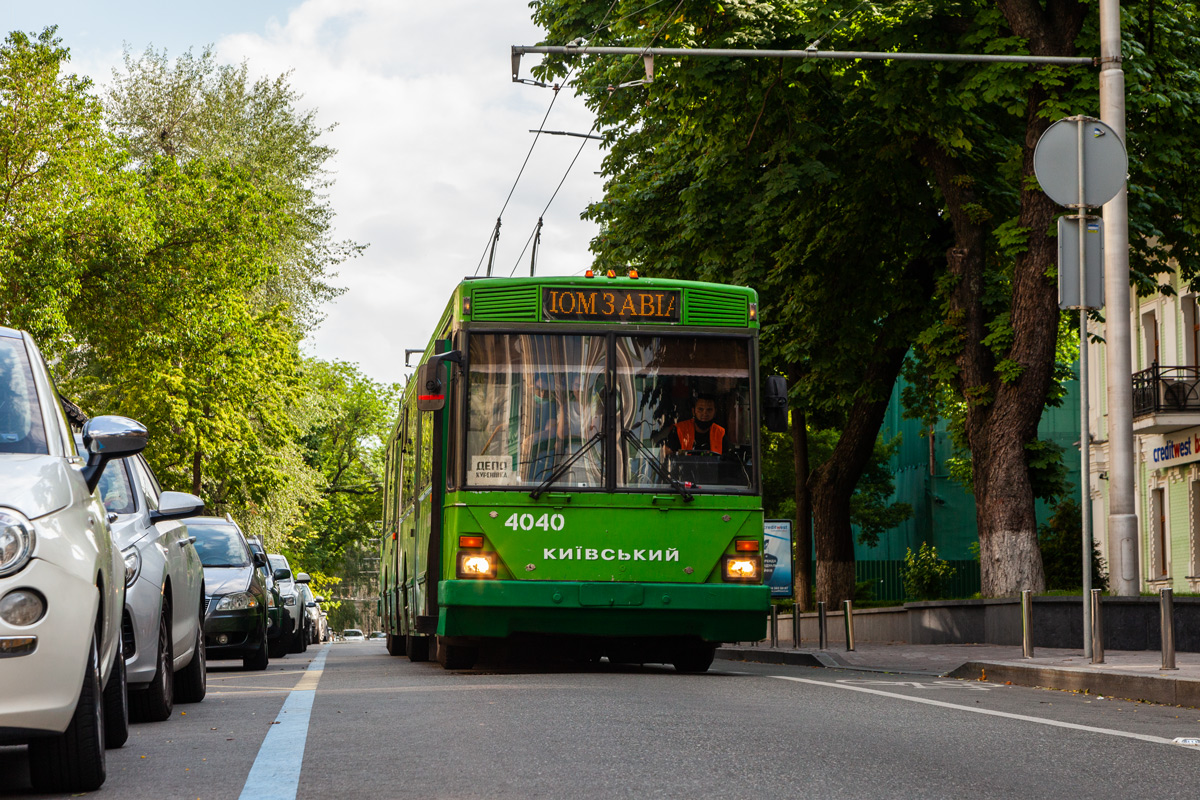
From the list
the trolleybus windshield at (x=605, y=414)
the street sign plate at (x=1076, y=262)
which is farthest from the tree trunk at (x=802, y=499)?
the trolleybus windshield at (x=605, y=414)

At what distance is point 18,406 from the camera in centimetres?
641

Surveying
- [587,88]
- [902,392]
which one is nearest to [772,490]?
[902,392]

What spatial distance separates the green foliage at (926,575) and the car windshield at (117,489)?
36617 millimetres

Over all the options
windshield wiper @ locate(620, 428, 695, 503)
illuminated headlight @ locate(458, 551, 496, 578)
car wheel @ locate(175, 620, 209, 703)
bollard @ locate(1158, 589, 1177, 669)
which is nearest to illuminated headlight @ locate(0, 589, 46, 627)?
car wheel @ locate(175, 620, 209, 703)

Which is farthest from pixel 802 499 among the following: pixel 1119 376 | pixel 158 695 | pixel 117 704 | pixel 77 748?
pixel 77 748

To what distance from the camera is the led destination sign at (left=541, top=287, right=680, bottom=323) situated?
13711 millimetres

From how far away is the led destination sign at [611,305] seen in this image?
45.0 feet

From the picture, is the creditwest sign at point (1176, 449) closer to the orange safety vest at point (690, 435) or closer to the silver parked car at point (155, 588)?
the orange safety vest at point (690, 435)

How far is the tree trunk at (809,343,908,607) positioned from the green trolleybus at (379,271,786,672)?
1476cm

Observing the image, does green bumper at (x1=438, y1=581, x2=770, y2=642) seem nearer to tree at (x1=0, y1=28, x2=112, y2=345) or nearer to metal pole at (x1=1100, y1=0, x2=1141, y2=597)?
metal pole at (x1=1100, y1=0, x2=1141, y2=597)

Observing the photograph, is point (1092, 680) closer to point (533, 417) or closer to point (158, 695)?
point (533, 417)

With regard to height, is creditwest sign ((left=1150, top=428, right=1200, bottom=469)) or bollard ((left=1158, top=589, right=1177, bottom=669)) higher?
creditwest sign ((left=1150, top=428, right=1200, bottom=469))

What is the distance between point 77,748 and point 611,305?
831 centimetres

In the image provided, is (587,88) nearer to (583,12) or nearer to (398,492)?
(583,12)
